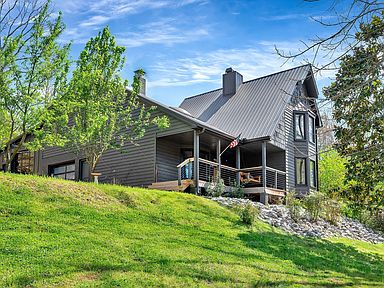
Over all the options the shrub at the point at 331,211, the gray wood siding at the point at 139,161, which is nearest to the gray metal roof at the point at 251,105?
the gray wood siding at the point at 139,161

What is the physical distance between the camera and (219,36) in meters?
7.82

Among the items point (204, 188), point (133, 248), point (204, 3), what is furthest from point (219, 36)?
point (204, 188)

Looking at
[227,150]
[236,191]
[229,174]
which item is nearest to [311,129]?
[227,150]

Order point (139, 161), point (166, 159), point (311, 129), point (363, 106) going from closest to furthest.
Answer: point (363, 106) → point (139, 161) → point (166, 159) → point (311, 129)

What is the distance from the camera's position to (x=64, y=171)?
2383 cm

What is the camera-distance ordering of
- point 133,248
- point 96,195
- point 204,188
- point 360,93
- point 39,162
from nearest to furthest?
point 360,93 < point 133,248 < point 96,195 < point 204,188 < point 39,162

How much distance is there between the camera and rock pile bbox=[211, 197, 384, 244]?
14.7m

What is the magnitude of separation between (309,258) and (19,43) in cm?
1108

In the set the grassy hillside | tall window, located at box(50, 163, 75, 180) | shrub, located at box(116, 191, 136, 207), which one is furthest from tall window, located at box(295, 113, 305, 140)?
shrub, located at box(116, 191, 136, 207)

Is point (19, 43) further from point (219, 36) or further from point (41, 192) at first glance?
point (219, 36)

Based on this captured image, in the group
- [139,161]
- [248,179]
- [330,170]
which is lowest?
[248,179]

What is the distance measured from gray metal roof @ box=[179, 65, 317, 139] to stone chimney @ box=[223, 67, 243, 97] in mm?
281

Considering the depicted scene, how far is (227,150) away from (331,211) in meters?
5.97

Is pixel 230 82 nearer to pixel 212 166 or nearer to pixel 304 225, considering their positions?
pixel 212 166
